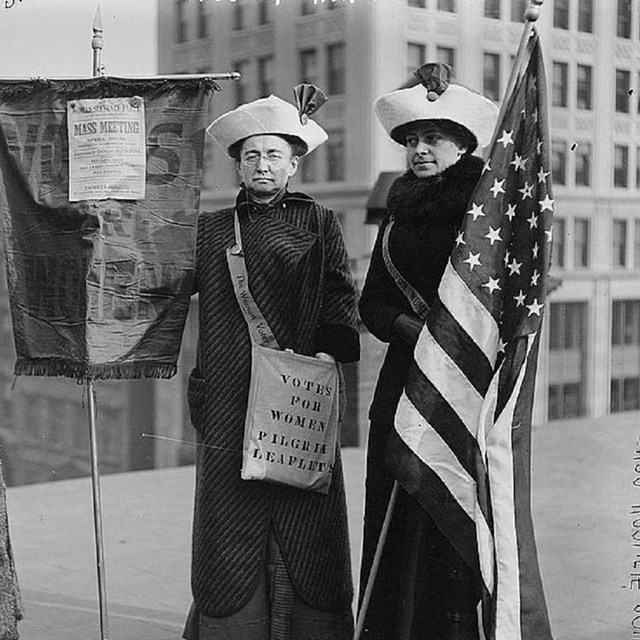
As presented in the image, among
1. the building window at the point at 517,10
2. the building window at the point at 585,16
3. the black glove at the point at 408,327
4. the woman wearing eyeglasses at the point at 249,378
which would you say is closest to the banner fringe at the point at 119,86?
the woman wearing eyeglasses at the point at 249,378

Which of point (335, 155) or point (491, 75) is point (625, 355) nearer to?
point (491, 75)

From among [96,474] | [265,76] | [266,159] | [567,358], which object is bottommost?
[96,474]

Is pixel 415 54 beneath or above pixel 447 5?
beneath

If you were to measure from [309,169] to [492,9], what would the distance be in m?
1.26

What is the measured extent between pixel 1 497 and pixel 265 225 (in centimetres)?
111

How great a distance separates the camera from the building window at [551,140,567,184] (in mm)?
5051

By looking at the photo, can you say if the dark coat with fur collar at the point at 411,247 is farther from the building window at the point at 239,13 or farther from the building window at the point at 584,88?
the building window at the point at 239,13

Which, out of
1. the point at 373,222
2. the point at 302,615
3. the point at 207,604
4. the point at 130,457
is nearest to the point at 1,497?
the point at 207,604

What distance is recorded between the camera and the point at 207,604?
3674 mm

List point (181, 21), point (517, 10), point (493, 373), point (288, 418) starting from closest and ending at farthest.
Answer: point (493, 373), point (288, 418), point (517, 10), point (181, 21)

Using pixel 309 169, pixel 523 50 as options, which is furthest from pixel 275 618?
pixel 309 169

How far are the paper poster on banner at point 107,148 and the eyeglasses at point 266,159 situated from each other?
352mm

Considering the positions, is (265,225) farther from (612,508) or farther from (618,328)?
(612,508)

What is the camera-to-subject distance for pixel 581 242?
5.07 metres
